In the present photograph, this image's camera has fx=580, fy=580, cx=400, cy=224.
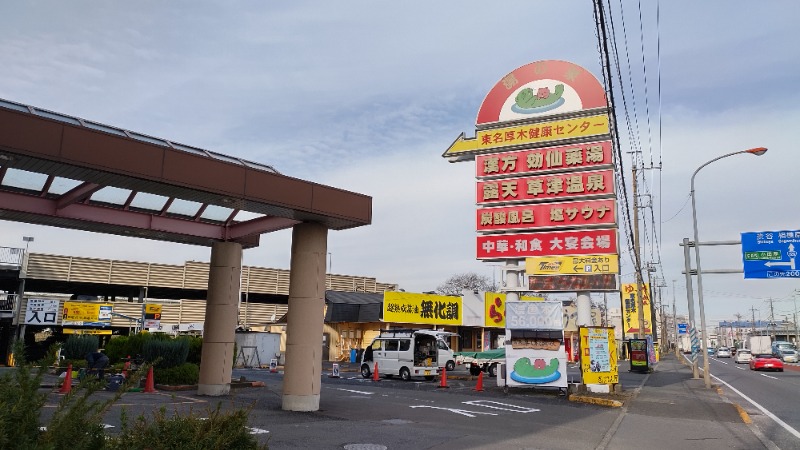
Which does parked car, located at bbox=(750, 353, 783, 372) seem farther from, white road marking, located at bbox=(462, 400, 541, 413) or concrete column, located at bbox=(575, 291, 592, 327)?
white road marking, located at bbox=(462, 400, 541, 413)

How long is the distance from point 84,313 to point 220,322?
114 ft

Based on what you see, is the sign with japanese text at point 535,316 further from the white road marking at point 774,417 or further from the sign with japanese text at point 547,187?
the sign with japanese text at point 547,187

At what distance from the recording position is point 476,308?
46719 mm

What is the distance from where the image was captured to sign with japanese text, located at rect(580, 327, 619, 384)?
21.4m

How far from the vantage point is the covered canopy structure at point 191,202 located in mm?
10180

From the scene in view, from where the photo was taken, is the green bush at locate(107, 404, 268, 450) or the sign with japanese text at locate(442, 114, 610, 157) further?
the sign with japanese text at locate(442, 114, 610, 157)

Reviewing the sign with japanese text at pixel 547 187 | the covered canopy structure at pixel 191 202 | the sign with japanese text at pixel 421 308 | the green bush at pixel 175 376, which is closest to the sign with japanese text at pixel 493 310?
the sign with japanese text at pixel 421 308

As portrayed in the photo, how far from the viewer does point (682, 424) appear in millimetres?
14383

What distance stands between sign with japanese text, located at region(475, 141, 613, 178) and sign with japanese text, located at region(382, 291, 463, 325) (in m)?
14.8

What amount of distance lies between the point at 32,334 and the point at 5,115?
43.4 meters

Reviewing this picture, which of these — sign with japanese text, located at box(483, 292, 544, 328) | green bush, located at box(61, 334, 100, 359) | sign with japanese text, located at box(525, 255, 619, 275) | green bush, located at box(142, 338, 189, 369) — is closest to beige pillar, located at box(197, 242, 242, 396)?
green bush, located at box(142, 338, 189, 369)

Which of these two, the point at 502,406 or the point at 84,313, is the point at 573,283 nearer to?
the point at 502,406

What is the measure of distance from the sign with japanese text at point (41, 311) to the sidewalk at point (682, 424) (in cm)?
3818

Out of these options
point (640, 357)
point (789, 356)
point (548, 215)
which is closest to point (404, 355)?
point (548, 215)
